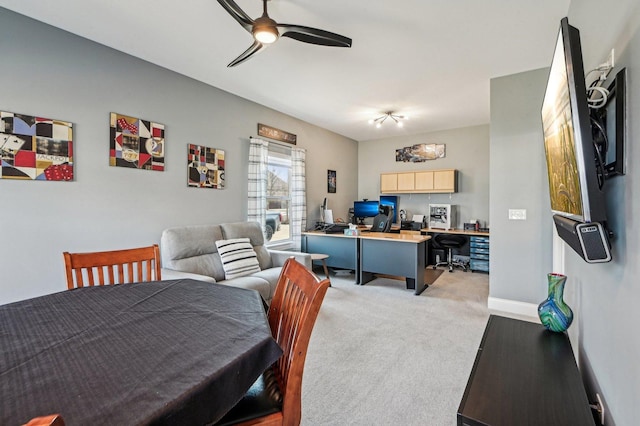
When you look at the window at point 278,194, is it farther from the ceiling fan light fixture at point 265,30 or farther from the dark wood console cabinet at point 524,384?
the dark wood console cabinet at point 524,384

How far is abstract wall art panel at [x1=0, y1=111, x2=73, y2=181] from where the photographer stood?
2.23m

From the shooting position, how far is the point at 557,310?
1582mm

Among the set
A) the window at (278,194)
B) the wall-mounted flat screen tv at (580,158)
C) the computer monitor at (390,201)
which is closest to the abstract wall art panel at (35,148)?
the window at (278,194)

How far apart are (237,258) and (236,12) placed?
7.50 ft

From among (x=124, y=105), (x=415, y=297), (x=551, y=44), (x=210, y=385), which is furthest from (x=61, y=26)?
(x=415, y=297)

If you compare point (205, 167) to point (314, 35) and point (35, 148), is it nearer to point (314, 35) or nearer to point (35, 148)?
point (35, 148)

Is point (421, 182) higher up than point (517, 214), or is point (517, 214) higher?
point (421, 182)

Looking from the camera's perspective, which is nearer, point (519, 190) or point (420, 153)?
point (519, 190)

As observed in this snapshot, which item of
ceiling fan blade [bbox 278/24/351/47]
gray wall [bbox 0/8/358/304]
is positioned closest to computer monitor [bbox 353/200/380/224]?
gray wall [bbox 0/8/358/304]

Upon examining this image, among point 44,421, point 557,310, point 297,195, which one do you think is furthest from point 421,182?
point 44,421

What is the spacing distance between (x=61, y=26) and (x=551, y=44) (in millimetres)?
4350

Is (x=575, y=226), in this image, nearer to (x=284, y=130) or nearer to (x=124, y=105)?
(x=124, y=105)

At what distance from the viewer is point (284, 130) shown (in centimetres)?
480

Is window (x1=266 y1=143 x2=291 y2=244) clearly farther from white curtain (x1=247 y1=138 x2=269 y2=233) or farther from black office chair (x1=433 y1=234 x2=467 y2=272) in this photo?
black office chair (x1=433 y1=234 x2=467 y2=272)
